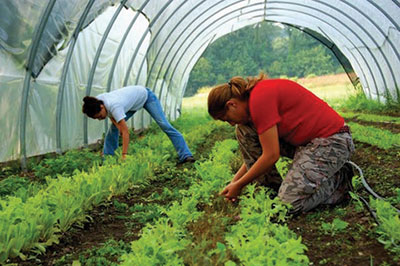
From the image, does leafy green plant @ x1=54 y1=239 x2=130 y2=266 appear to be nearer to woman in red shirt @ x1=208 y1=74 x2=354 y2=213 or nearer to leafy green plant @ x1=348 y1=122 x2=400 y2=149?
woman in red shirt @ x1=208 y1=74 x2=354 y2=213

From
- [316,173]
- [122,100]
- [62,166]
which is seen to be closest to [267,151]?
[316,173]

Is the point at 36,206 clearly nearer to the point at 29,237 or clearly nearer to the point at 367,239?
the point at 29,237

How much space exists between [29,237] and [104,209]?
142 centimetres

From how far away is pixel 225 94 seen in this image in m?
3.47

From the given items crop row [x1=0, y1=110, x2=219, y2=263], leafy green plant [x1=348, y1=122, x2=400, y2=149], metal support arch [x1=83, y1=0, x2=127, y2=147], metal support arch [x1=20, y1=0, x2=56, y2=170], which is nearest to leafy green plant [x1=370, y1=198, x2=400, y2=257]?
crop row [x1=0, y1=110, x2=219, y2=263]

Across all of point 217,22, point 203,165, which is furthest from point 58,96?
point 217,22

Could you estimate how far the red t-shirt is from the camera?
11.2 ft

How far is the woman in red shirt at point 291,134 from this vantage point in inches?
135

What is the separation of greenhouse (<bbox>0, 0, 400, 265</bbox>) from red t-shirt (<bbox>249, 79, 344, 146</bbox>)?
650 mm

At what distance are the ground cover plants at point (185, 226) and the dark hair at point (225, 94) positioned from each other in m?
0.67

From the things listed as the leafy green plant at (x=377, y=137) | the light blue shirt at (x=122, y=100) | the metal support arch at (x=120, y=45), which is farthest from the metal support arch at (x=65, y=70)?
the leafy green plant at (x=377, y=137)

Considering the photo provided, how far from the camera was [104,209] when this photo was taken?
450 centimetres

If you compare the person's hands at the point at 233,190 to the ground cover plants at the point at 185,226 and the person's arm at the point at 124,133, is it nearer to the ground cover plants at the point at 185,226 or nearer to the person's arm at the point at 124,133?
the ground cover plants at the point at 185,226

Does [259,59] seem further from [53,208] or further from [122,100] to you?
[53,208]
